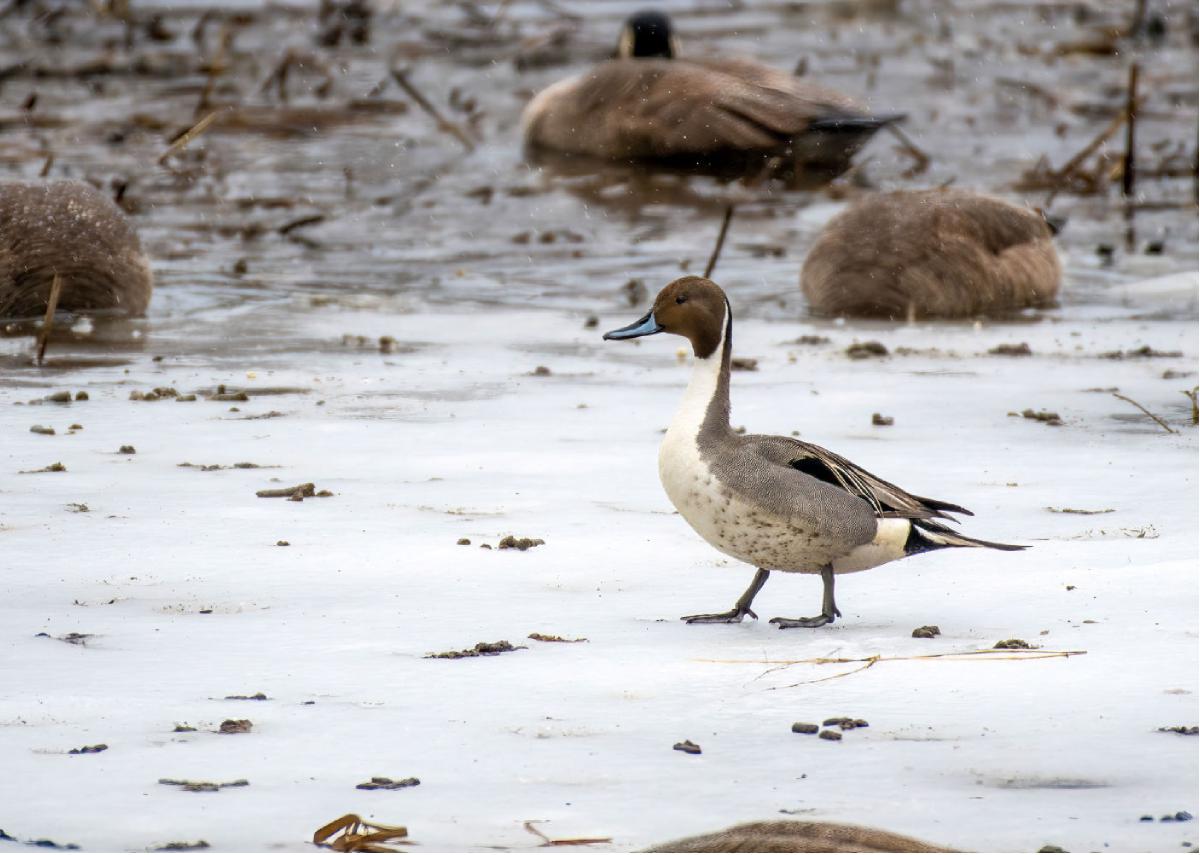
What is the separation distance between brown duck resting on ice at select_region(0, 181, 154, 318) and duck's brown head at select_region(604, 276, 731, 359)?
483 centimetres

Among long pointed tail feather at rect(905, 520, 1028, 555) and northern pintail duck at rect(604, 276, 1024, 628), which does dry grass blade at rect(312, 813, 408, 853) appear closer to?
northern pintail duck at rect(604, 276, 1024, 628)

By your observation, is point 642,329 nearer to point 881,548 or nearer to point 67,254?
point 881,548

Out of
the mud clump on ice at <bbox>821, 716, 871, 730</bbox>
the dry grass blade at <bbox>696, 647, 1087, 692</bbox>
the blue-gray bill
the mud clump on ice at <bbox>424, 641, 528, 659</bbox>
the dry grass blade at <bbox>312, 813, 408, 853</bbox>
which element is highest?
the blue-gray bill

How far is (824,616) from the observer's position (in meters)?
4.74

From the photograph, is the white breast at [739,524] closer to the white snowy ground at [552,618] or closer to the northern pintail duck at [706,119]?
the white snowy ground at [552,618]

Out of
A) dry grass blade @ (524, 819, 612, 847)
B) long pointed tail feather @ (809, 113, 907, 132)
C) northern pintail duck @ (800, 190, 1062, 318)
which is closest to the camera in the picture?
dry grass blade @ (524, 819, 612, 847)

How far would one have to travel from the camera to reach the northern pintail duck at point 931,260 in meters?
9.84

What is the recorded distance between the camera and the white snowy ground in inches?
138

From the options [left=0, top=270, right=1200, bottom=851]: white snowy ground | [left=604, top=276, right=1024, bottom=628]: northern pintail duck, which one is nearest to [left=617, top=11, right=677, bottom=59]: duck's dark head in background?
[left=0, top=270, right=1200, bottom=851]: white snowy ground

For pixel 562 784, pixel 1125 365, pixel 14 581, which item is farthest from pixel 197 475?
pixel 1125 365

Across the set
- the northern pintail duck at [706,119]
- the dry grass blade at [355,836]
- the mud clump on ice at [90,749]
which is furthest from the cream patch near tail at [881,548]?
the northern pintail duck at [706,119]

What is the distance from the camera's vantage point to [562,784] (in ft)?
11.8

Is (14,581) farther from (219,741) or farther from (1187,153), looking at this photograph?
(1187,153)

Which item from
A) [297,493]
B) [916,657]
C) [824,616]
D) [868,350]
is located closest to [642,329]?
[824,616]
